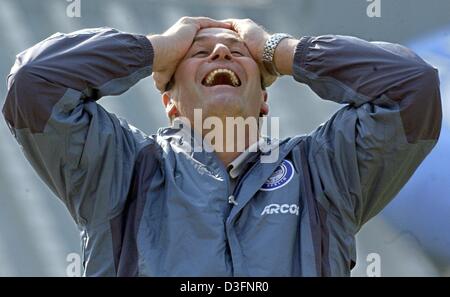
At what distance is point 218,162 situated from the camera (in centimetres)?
248

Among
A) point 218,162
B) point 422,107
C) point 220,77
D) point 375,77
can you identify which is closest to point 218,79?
point 220,77

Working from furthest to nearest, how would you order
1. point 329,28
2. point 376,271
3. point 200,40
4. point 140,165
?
point 329,28, point 376,271, point 200,40, point 140,165

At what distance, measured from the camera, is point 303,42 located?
2547 millimetres

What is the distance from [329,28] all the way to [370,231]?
1.99 ft

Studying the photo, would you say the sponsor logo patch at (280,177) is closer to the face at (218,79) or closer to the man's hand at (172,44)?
the face at (218,79)

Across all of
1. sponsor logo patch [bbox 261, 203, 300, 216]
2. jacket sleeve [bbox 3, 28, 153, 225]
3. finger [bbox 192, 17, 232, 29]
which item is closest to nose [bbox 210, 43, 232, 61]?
finger [bbox 192, 17, 232, 29]

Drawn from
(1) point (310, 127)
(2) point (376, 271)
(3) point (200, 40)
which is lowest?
(2) point (376, 271)

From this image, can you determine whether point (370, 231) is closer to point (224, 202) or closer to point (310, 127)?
point (310, 127)

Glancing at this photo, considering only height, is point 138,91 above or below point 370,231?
above

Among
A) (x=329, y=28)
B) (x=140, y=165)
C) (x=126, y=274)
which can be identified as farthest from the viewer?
(x=329, y=28)

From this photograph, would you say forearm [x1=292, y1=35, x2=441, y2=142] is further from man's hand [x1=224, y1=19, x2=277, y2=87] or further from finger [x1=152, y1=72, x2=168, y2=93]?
finger [x1=152, y1=72, x2=168, y2=93]

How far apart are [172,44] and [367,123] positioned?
0.49 meters

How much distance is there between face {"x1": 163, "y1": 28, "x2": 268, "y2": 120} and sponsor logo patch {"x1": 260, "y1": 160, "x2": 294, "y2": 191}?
7.2 inches

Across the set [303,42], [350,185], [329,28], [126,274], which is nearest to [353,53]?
[303,42]
